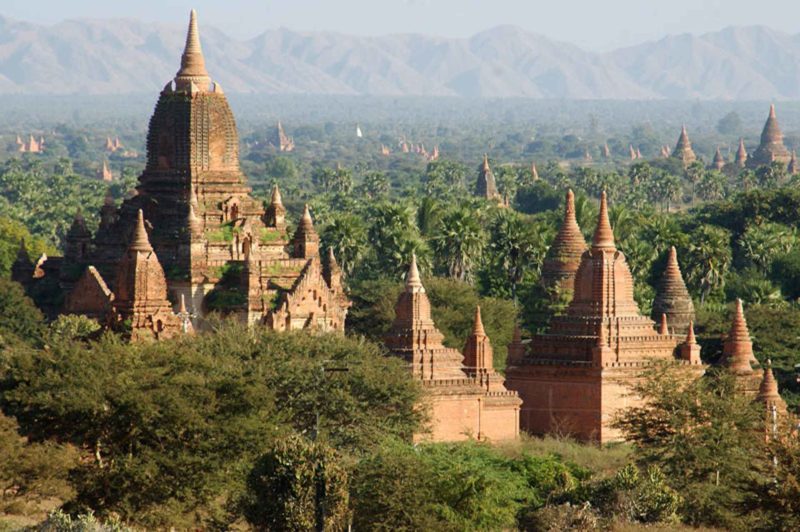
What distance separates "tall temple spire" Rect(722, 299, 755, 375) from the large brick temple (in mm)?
11863

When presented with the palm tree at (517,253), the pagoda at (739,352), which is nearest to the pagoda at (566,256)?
the pagoda at (739,352)

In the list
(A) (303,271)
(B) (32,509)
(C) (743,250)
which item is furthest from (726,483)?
(C) (743,250)

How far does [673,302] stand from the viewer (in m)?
84.2

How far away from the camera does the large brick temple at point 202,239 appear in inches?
2943

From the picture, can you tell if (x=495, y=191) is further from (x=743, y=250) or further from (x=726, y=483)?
(x=726, y=483)

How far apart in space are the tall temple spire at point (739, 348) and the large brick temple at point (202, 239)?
38.9 ft

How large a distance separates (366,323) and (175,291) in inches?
406

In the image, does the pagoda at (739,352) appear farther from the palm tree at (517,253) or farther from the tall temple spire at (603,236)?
the palm tree at (517,253)

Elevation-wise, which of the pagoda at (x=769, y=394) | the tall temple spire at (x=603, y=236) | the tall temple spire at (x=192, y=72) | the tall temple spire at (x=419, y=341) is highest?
the tall temple spire at (x=192, y=72)

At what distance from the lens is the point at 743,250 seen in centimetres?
11506

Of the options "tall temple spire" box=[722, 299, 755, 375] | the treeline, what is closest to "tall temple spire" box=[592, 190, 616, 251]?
"tall temple spire" box=[722, 299, 755, 375]

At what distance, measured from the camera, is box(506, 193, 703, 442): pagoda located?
68.9 m

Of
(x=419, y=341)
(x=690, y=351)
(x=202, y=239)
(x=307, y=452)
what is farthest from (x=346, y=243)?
(x=307, y=452)

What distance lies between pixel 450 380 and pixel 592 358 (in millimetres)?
4867
